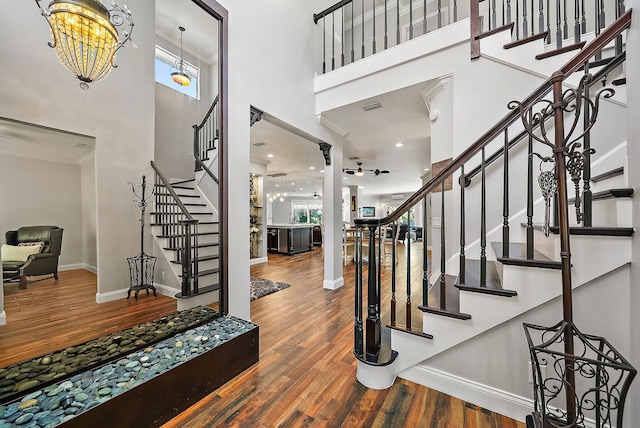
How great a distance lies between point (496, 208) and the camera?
2.33 m

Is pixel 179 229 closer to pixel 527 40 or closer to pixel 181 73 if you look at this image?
pixel 181 73

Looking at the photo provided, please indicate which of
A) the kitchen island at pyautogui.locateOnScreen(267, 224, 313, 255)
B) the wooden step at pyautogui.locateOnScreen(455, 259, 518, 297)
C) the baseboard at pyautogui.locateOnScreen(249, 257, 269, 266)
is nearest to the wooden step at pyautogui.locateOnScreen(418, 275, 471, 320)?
the wooden step at pyautogui.locateOnScreen(455, 259, 518, 297)

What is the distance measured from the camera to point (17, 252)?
123 centimetres

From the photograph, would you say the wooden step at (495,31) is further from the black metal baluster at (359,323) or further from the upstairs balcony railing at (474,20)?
the black metal baluster at (359,323)

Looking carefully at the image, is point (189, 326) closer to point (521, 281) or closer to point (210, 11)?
point (521, 281)

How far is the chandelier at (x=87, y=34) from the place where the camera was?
1.25 metres

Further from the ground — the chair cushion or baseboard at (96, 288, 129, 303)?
the chair cushion

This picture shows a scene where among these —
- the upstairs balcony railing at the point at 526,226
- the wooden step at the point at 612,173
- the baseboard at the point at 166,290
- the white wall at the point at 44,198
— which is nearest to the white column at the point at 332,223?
the upstairs balcony railing at the point at 526,226

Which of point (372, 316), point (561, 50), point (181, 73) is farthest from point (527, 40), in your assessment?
point (181, 73)

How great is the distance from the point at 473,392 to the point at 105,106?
2864 millimetres

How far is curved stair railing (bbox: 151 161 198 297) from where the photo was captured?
1779mm

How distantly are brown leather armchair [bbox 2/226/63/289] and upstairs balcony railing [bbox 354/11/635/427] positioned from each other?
179 centimetres

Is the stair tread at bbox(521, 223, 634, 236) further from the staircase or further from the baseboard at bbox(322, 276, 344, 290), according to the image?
the baseboard at bbox(322, 276, 344, 290)

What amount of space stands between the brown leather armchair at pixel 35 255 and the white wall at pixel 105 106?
184 mm
